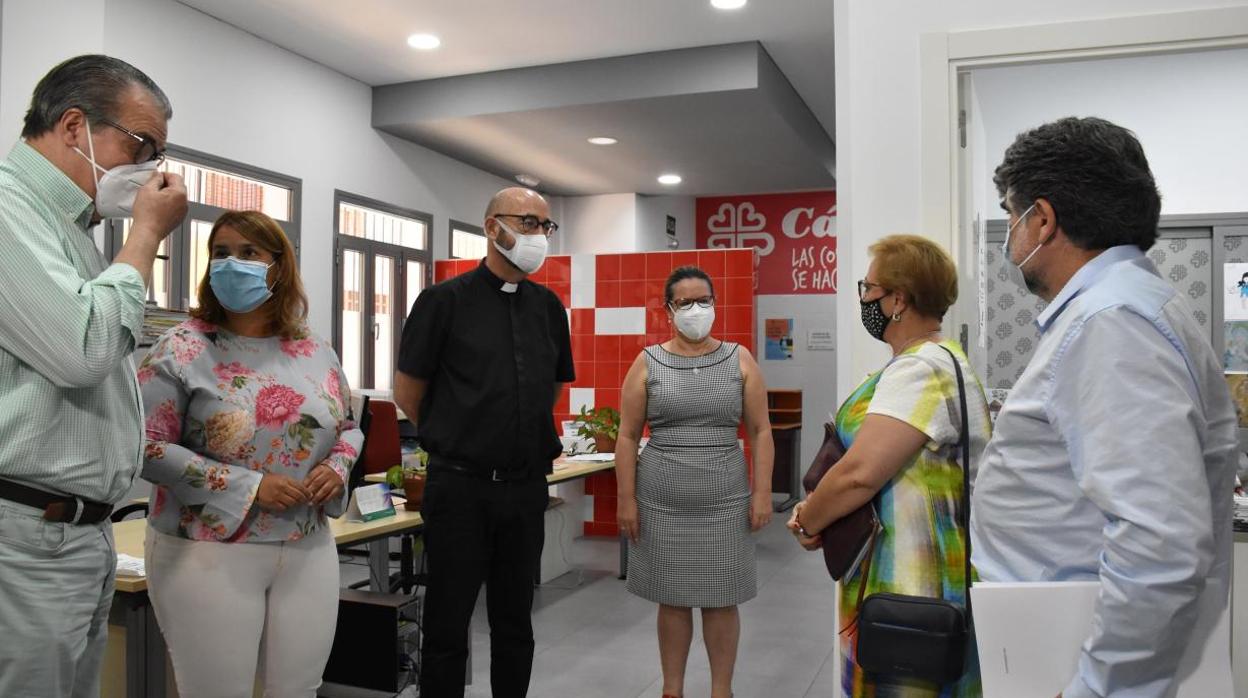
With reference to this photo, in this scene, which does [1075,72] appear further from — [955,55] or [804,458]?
[804,458]

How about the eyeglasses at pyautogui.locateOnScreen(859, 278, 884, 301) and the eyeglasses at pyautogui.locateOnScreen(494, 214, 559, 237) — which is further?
the eyeglasses at pyautogui.locateOnScreen(494, 214, 559, 237)

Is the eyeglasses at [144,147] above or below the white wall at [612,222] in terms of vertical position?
below

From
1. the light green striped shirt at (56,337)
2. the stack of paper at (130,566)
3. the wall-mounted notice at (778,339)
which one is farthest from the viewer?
the wall-mounted notice at (778,339)

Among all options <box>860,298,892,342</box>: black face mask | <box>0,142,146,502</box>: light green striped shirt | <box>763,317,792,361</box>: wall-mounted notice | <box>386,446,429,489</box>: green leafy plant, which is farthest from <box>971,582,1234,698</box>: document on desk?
<box>763,317,792,361</box>: wall-mounted notice

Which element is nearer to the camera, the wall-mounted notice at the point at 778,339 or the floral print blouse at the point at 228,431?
the floral print blouse at the point at 228,431

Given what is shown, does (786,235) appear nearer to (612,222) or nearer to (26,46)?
(612,222)

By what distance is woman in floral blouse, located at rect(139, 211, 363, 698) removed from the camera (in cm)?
189

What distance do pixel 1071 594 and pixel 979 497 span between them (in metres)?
0.20

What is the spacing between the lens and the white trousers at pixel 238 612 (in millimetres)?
1878

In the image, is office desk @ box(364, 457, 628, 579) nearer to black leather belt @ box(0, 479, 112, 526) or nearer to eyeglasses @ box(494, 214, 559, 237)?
eyeglasses @ box(494, 214, 559, 237)

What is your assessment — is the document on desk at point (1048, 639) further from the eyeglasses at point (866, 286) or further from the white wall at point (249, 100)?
the white wall at point (249, 100)

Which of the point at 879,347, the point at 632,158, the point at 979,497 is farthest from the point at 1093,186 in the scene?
the point at 632,158

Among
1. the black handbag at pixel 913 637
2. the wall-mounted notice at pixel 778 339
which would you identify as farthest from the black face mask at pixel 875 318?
the wall-mounted notice at pixel 778 339

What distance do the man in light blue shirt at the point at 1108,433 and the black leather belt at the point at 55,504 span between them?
139 cm
